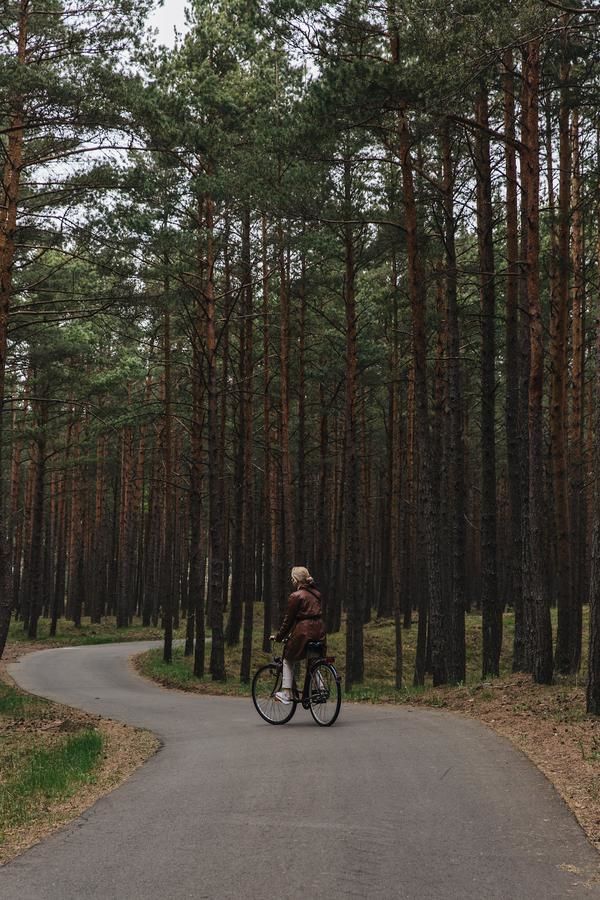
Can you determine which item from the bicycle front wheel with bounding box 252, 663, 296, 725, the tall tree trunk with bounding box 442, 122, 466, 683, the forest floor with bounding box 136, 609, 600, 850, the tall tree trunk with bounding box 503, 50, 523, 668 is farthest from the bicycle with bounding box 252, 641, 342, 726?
the tall tree trunk with bounding box 503, 50, 523, 668

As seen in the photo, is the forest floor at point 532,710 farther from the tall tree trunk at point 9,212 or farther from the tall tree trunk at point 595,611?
the tall tree trunk at point 9,212

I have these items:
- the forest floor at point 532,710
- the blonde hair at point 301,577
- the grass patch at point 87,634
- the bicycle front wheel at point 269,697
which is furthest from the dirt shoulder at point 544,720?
the grass patch at point 87,634

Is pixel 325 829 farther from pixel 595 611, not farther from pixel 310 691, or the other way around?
pixel 595 611

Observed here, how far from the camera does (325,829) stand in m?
5.93

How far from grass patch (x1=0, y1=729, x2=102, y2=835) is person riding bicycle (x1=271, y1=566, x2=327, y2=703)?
260cm

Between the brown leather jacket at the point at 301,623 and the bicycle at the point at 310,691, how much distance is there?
0.12 metres

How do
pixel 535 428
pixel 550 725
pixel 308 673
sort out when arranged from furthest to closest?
1. pixel 535 428
2. pixel 308 673
3. pixel 550 725

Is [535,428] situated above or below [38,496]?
above

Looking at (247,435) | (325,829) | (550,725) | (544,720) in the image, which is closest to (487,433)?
(544,720)

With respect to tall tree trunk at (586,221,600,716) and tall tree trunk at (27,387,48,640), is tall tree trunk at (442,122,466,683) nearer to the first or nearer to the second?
tall tree trunk at (586,221,600,716)

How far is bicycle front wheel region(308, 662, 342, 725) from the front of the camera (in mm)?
11172

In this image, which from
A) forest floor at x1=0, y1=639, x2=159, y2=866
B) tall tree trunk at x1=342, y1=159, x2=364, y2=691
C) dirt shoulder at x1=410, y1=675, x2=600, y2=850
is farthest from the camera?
tall tree trunk at x1=342, y1=159, x2=364, y2=691

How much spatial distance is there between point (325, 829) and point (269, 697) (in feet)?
20.2

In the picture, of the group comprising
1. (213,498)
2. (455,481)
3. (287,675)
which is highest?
(455,481)
